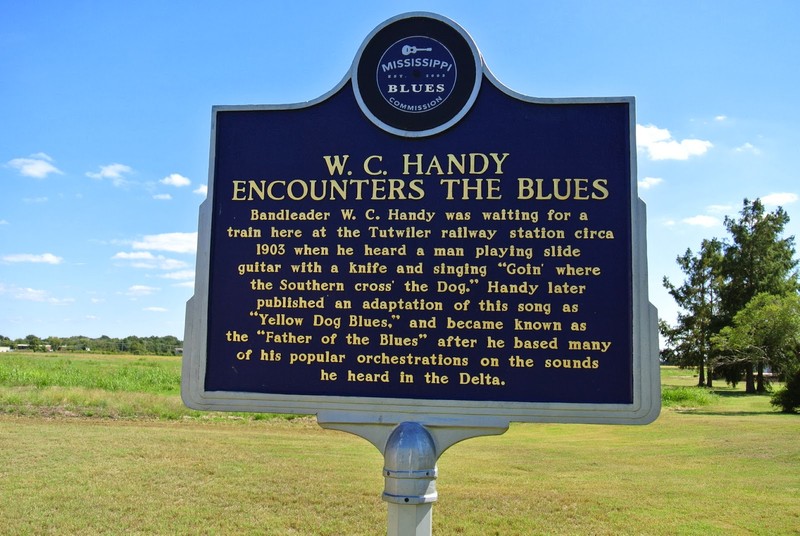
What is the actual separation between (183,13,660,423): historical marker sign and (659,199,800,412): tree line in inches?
999

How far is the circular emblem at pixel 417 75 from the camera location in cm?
415

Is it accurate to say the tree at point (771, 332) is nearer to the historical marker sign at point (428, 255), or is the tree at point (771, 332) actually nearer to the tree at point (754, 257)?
the tree at point (754, 257)

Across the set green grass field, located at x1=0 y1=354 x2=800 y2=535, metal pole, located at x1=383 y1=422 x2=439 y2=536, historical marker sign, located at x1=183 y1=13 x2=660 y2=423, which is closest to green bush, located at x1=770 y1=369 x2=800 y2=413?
green grass field, located at x1=0 y1=354 x2=800 y2=535

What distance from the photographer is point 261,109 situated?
14.5 ft

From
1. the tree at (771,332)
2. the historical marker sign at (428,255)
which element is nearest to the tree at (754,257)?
the tree at (771,332)

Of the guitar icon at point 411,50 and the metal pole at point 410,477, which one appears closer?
A: the metal pole at point 410,477

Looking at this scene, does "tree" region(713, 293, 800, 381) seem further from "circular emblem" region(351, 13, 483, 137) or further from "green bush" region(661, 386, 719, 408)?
"circular emblem" region(351, 13, 483, 137)

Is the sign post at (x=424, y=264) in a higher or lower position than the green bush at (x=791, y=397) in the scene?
higher

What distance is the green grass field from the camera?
6.91 metres

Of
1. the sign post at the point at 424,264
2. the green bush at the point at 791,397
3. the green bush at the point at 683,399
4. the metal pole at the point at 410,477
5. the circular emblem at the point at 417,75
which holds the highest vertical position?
the circular emblem at the point at 417,75

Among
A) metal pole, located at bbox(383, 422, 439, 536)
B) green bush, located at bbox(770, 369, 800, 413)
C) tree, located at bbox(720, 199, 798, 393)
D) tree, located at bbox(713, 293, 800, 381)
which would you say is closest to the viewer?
metal pole, located at bbox(383, 422, 439, 536)

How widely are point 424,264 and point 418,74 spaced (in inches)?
50.1

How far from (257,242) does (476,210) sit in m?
1.46

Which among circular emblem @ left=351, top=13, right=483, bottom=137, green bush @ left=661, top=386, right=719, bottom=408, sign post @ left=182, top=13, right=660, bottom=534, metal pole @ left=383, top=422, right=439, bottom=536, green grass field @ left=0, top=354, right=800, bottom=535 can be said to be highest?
circular emblem @ left=351, top=13, right=483, bottom=137
